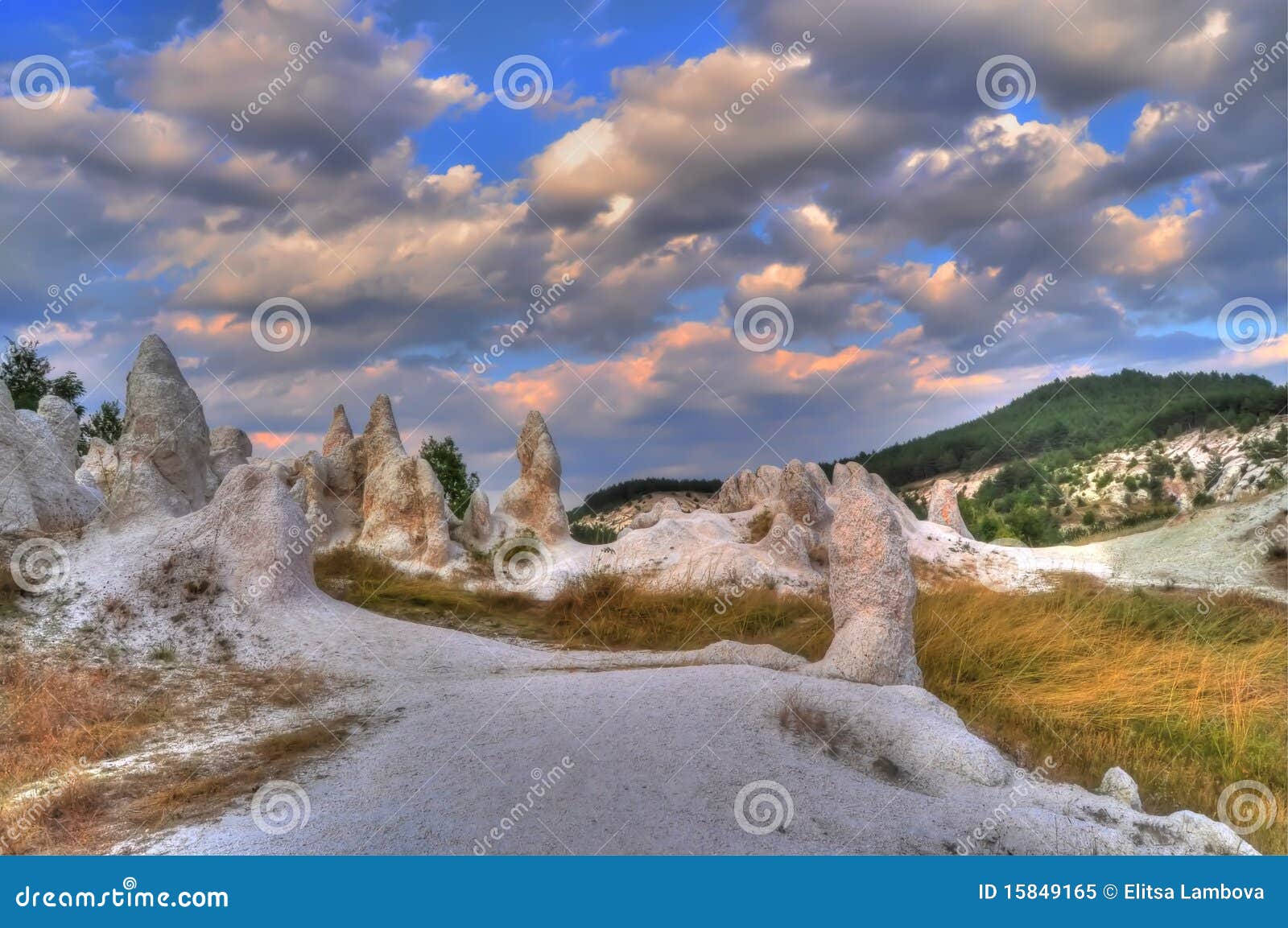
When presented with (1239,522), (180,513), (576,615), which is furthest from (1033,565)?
(180,513)

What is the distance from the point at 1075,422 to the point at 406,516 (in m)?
30.5

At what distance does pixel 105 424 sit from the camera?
33062 mm

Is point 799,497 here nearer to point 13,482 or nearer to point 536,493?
point 536,493

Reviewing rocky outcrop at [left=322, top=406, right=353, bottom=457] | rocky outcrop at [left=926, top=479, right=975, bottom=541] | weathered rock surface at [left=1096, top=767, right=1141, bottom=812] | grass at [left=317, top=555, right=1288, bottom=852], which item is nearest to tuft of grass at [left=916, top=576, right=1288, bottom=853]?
grass at [left=317, top=555, right=1288, bottom=852]

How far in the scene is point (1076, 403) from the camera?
41.9 metres

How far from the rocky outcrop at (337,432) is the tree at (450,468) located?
776cm

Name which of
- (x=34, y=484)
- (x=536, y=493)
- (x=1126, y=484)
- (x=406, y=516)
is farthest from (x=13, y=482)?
(x=1126, y=484)

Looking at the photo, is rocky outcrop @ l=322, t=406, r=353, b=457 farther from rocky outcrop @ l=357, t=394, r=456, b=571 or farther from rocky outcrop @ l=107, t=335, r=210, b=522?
rocky outcrop @ l=107, t=335, r=210, b=522

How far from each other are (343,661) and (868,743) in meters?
6.64

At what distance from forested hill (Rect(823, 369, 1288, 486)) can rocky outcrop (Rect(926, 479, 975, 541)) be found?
1197cm

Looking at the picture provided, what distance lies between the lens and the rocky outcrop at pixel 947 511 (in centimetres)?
2236

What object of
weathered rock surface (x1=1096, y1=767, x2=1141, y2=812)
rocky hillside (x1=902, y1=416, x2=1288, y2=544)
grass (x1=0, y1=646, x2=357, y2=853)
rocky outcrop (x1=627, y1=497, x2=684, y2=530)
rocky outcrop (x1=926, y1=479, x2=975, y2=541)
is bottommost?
grass (x1=0, y1=646, x2=357, y2=853)

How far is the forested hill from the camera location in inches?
1286

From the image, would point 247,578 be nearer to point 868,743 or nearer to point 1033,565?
point 868,743
